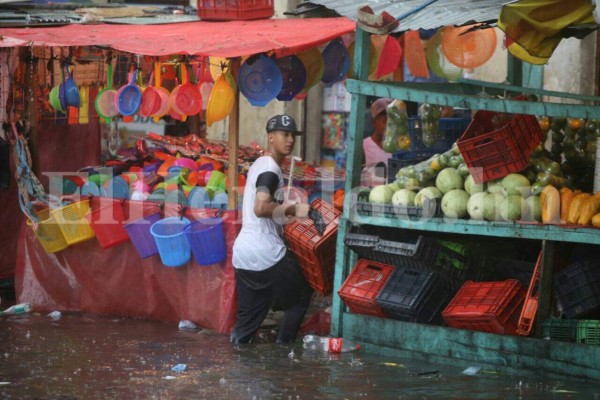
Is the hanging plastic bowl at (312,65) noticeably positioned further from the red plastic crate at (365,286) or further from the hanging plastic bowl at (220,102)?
the red plastic crate at (365,286)

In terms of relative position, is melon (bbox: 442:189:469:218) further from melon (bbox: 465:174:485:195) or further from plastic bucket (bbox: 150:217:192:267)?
plastic bucket (bbox: 150:217:192:267)

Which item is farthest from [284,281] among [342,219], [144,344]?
[144,344]

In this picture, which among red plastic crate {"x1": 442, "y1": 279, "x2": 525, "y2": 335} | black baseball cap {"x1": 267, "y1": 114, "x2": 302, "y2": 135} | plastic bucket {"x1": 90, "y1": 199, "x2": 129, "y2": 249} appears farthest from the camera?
plastic bucket {"x1": 90, "y1": 199, "x2": 129, "y2": 249}

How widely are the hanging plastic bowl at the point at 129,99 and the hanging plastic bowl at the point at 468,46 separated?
282cm

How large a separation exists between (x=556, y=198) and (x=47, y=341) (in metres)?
4.15

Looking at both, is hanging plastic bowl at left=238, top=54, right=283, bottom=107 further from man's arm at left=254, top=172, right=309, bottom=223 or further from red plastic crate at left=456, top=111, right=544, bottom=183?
red plastic crate at left=456, top=111, right=544, bottom=183

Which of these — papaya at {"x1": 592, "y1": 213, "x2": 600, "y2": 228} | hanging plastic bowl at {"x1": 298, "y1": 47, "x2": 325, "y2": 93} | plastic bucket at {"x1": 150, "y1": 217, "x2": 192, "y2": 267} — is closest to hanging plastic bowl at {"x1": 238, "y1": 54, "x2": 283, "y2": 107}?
hanging plastic bowl at {"x1": 298, "y1": 47, "x2": 325, "y2": 93}

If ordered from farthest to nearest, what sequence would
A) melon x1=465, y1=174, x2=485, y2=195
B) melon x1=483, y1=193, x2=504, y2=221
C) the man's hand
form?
the man's hand → melon x1=465, y1=174, x2=485, y2=195 → melon x1=483, y1=193, x2=504, y2=221

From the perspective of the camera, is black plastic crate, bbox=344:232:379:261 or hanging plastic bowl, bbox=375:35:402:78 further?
hanging plastic bowl, bbox=375:35:402:78

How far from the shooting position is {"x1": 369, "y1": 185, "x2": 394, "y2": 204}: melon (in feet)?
26.8

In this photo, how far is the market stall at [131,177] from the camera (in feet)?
29.7

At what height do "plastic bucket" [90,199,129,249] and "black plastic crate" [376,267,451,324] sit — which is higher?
"plastic bucket" [90,199,129,249]

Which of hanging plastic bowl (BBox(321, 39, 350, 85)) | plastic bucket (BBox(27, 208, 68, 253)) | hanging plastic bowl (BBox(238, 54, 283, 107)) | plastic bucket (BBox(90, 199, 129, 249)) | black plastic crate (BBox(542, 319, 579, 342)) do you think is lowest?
black plastic crate (BBox(542, 319, 579, 342))

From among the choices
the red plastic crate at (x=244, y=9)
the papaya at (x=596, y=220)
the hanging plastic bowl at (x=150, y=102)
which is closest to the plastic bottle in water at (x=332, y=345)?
the papaya at (x=596, y=220)
